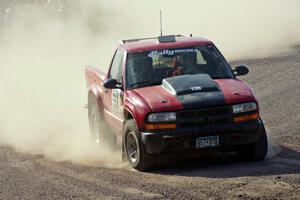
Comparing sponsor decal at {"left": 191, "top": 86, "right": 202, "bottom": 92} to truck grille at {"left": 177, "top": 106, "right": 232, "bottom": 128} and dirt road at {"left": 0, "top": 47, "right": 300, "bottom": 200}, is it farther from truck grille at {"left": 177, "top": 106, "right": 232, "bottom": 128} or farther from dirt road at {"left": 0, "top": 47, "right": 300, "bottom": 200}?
dirt road at {"left": 0, "top": 47, "right": 300, "bottom": 200}

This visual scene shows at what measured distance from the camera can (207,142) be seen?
917cm

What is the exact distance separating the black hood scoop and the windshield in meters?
0.33

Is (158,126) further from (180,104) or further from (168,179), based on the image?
(168,179)

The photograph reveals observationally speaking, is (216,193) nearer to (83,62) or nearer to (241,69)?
(241,69)

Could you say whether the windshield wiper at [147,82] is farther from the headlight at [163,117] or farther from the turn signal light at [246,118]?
the turn signal light at [246,118]

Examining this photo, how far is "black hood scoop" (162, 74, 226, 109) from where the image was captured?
30.2 ft

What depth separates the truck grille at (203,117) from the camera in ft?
30.1

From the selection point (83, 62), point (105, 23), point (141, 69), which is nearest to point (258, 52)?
point (83, 62)

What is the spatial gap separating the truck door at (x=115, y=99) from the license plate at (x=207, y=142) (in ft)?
4.78

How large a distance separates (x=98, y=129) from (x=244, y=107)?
3.24 m

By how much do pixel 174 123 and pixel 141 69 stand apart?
1.44 meters

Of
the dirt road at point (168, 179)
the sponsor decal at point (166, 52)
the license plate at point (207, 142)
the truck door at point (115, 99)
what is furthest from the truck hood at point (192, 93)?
the dirt road at point (168, 179)

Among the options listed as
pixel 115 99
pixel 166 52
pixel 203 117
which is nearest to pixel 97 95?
pixel 115 99

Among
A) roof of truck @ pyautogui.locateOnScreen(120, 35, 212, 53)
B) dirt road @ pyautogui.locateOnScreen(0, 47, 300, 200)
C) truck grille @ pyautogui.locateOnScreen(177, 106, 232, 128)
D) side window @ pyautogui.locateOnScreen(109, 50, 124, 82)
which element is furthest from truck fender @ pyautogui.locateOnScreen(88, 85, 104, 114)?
truck grille @ pyautogui.locateOnScreen(177, 106, 232, 128)
